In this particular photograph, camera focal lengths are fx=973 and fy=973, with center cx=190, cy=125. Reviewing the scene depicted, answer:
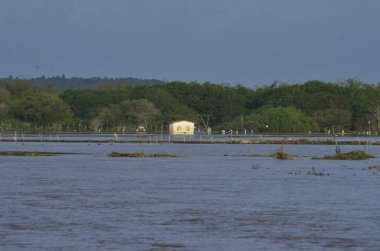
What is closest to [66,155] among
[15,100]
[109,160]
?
[109,160]

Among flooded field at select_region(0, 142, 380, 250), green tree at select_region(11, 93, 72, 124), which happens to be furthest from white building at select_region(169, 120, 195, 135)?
flooded field at select_region(0, 142, 380, 250)

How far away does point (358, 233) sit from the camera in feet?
101

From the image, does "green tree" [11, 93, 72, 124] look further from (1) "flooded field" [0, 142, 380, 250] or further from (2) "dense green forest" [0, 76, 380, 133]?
(1) "flooded field" [0, 142, 380, 250]

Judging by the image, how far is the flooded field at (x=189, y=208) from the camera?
29.2 m

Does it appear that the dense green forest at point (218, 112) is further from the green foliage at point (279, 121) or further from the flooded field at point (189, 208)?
the flooded field at point (189, 208)

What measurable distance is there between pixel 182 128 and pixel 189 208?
134 m

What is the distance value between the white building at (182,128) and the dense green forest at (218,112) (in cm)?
991

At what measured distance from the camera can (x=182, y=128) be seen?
17238 centimetres

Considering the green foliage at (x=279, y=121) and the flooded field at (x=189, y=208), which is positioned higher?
the green foliage at (x=279, y=121)

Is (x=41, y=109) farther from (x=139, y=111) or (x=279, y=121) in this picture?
(x=279, y=121)

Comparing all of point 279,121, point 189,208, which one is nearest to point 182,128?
point 279,121

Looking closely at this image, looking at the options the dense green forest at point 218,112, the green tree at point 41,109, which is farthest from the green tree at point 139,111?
the green tree at point 41,109

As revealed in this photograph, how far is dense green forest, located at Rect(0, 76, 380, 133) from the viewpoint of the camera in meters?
175

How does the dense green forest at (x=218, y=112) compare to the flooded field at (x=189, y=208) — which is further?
the dense green forest at (x=218, y=112)
